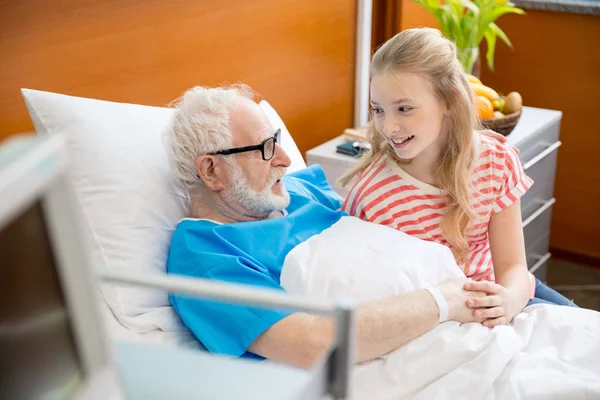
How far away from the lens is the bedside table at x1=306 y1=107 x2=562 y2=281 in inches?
94.7

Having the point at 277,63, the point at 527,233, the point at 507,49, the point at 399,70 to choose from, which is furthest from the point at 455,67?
the point at 507,49

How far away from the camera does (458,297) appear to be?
1.50 m

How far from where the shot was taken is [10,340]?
0.57 m

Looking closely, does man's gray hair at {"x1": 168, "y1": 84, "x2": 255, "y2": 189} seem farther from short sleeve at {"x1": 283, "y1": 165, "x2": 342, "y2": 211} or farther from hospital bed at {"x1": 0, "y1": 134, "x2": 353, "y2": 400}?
hospital bed at {"x1": 0, "y1": 134, "x2": 353, "y2": 400}

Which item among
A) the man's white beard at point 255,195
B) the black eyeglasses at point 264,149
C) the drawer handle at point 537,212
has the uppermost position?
the black eyeglasses at point 264,149

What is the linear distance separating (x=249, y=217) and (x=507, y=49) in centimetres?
190

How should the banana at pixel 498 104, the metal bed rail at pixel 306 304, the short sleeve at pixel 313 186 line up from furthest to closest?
the banana at pixel 498 104 < the short sleeve at pixel 313 186 < the metal bed rail at pixel 306 304

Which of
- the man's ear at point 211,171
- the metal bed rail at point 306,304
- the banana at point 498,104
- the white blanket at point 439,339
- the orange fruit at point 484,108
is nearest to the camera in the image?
the metal bed rail at point 306,304

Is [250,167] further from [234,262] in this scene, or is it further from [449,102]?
[449,102]

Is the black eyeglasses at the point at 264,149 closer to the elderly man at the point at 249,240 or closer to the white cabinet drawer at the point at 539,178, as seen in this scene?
the elderly man at the point at 249,240

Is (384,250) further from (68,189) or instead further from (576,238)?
(576,238)

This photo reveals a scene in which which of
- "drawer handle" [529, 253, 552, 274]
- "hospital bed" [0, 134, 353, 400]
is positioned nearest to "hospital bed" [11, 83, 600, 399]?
"hospital bed" [0, 134, 353, 400]

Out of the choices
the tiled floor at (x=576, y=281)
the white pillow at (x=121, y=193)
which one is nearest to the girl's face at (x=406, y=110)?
the white pillow at (x=121, y=193)

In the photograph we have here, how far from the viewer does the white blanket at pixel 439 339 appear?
1.36 metres
